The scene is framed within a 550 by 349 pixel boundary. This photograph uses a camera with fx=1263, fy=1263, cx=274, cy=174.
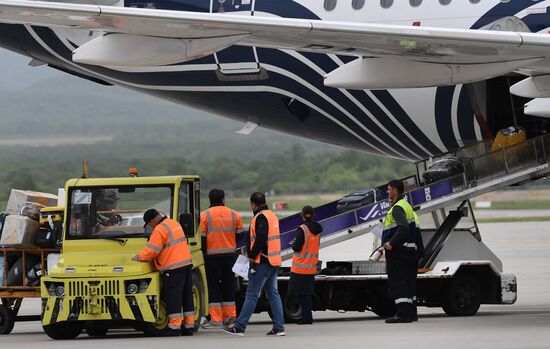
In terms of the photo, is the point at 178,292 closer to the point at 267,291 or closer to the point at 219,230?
the point at 267,291

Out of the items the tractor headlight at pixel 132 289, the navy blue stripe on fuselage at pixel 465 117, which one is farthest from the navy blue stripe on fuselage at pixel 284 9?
the tractor headlight at pixel 132 289

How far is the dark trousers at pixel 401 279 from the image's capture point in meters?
16.3

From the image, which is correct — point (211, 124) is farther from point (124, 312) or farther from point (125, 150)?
point (124, 312)

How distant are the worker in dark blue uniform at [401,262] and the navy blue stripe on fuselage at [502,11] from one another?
292cm

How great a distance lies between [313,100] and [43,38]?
504cm

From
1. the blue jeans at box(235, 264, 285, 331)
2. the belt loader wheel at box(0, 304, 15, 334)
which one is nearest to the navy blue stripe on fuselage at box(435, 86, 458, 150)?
the blue jeans at box(235, 264, 285, 331)

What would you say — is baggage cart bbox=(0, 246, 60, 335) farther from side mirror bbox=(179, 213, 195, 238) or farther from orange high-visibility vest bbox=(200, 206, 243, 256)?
orange high-visibility vest bbox=(200, 206, 243, 256)

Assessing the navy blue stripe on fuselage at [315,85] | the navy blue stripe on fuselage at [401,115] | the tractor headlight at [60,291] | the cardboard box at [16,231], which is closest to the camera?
the tractor headlight at [60,291]

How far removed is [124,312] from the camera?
47.8ft

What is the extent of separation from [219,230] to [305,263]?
1396mm

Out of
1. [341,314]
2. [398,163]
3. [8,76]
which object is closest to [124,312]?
[341,314]

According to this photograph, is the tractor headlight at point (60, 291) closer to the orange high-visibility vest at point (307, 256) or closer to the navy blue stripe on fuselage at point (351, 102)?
the orange high-visibility vest at point (307, 256)

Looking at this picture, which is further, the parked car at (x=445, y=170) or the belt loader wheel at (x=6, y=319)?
the parked car at (x=445, y=170)

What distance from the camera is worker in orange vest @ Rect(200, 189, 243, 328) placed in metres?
15.8
